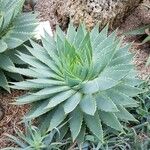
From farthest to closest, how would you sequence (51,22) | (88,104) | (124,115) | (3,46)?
1. (51,22)
2. (3,46)
3. (124,115)
4. (88,104)

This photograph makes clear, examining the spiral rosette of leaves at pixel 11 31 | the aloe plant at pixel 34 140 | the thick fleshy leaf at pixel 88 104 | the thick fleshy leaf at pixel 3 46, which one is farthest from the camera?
the spiral rosette of leaves at pixel 11 31

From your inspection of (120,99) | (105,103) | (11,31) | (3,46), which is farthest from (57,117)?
(11,31)

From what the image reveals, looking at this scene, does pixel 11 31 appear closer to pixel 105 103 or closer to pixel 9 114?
pixel 9 114

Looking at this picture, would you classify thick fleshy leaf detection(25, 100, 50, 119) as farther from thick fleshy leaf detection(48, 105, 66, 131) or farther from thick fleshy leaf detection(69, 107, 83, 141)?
thick fleshy leaf detection(69, 107, 83, 141)

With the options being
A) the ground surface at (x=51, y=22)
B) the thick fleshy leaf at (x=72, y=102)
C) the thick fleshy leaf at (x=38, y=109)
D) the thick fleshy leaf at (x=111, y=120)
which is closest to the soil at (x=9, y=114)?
the ground surface at (x=51, y=22)

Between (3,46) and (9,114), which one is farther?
(9,114)

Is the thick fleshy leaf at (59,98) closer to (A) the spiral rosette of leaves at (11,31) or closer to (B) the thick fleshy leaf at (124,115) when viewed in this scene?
(B) the thick fleshy leaf at (124,115)

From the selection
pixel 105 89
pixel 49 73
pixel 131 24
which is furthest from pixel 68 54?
pixel 131 24
